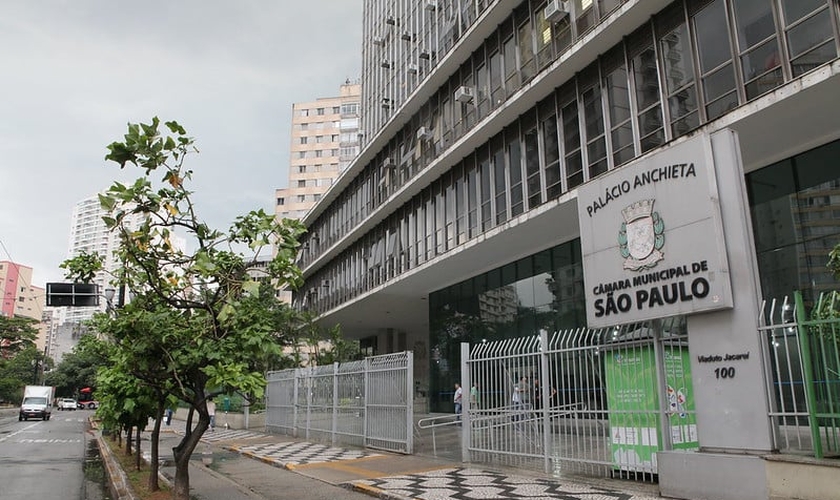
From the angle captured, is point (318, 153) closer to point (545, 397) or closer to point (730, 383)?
point (545, 397)

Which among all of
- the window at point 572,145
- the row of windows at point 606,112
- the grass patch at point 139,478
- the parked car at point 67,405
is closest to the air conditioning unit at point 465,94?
the row of windows at point 606,112

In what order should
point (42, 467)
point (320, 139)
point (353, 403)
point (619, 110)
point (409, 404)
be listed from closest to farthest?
point (409, 404) < point (619, 110) < point (42, 467) < point (353, 403) < point (320, 139)

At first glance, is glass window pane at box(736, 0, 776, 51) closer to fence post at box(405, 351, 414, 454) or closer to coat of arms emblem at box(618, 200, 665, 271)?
coat of arms emblem at box(618, 200, 665, 271)

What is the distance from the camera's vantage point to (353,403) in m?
16.2

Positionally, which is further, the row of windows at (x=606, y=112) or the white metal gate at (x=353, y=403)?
the white metal gate at (x=353, y=403)

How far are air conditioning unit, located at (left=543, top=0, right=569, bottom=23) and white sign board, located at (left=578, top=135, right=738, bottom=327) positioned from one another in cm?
882

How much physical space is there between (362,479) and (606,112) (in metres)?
10.6

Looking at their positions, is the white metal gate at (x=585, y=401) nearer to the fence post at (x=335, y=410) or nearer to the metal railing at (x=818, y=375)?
the metal railing at (x=818, y=375)

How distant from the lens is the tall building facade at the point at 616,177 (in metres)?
7.35

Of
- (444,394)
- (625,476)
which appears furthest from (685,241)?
(444,394)

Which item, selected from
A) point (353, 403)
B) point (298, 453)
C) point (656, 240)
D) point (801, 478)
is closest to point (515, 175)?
point (353, 403)

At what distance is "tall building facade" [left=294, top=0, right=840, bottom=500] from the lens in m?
7.35

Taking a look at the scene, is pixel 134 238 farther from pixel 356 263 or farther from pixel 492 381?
pixel 356 263

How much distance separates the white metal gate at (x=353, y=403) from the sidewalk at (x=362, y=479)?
0.60m
